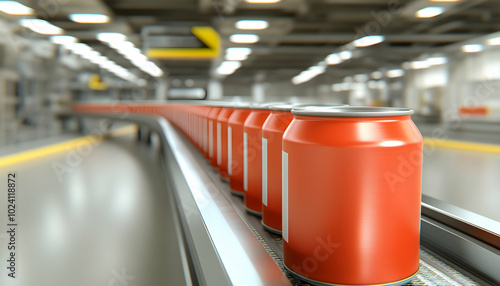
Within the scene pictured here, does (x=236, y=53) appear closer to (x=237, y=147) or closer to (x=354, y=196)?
(x=237, y=147)

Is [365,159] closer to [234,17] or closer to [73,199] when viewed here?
[73,199]

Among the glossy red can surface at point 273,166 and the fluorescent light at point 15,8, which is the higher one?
the fluorescent light at point 15,8

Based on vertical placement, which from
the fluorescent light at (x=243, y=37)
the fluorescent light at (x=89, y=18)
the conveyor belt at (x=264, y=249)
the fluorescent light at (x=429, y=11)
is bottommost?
the conveyor belt at (x=264, y=249)

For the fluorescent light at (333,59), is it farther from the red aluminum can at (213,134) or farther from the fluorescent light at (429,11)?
the red aluminum can at (213,134)

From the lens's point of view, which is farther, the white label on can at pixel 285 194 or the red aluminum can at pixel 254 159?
the red aluminum can at pixel 254 159

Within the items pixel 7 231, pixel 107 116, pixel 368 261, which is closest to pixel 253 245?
pixel 368 261

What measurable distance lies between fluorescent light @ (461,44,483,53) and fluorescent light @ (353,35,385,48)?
Result: 267 cm

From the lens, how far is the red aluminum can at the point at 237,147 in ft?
4.04

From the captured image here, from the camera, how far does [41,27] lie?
28.1ft

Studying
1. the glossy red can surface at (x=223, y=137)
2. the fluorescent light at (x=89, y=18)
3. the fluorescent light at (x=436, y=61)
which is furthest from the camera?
the fluorescent light at (x=436, y=61)

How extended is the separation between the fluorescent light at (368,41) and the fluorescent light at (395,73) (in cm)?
698

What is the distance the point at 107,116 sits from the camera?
35.7 ft

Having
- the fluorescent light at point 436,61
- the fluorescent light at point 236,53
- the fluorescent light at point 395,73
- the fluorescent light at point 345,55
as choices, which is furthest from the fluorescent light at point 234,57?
the fluorescent light at point 395,73

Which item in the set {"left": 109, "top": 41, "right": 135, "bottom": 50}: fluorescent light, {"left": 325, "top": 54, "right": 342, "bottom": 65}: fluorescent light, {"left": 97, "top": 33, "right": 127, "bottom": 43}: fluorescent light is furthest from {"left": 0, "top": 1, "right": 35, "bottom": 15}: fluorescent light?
{"left": 325, "top": 54, "right": 342, "bottom": 65}: fluorescent light
